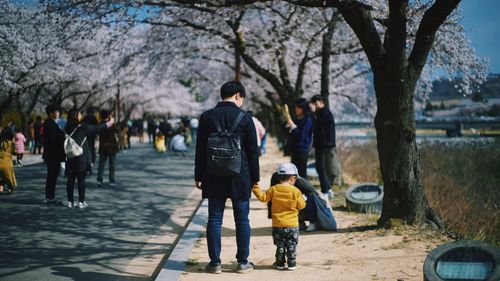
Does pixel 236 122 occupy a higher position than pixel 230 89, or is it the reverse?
pixel 230 89

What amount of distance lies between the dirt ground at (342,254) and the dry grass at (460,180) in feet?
4.48

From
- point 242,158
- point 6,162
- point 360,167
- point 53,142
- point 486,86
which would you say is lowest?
point 360,167

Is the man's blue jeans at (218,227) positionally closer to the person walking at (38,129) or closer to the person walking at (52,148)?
the person walking at (52,148)

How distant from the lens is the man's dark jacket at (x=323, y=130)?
9.69 m

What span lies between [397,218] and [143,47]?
12.3 metres

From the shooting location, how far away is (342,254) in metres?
5.66

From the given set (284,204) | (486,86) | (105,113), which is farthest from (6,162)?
(486,86)

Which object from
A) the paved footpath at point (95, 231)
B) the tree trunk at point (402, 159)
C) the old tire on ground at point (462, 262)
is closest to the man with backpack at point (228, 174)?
the paved footpath at point (95, 231)

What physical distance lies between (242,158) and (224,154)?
29 cm

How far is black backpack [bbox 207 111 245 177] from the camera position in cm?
473

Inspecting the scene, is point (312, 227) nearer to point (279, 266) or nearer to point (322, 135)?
point (279, 266)

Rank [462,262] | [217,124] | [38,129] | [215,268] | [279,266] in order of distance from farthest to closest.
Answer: [38,129], [279,266], [215,268], [217,124], [462,262]

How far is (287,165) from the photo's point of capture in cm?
533

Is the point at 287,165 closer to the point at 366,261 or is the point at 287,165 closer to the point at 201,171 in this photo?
the point at 201,171
